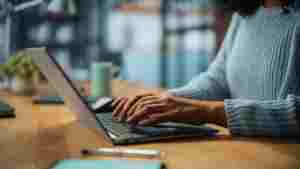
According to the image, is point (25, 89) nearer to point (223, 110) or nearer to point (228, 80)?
point (228, 80)

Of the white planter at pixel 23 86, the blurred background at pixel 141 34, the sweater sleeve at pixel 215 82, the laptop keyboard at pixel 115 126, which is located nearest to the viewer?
the laptop keyboard at pixel 115 126

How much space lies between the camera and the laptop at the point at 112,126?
1.07m

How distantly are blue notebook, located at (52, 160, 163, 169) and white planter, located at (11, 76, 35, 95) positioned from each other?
1213mm

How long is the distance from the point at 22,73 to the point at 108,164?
130 cm

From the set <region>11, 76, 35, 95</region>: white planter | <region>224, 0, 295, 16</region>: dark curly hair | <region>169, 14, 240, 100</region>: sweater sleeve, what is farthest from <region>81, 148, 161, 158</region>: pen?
<region>11, 76, 35, 95</region>: white planter

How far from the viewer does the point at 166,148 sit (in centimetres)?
105

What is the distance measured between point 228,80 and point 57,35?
376cm

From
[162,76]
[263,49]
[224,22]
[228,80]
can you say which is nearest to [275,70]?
A: [263,49]

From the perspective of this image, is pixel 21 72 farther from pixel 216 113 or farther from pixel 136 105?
pixel 216 113

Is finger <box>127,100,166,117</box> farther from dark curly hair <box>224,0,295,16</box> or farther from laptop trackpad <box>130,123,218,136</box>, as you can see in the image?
dark curly hair <box>224,0,295,16</box>

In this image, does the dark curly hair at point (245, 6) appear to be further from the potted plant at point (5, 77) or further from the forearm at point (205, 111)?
the potted plant at point (5, 77)

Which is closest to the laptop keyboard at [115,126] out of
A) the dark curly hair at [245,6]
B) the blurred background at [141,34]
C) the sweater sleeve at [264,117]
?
the sweater sleeve at [264,117]

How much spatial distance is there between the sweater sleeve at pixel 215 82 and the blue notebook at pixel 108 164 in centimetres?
66

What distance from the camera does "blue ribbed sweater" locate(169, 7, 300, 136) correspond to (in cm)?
116
